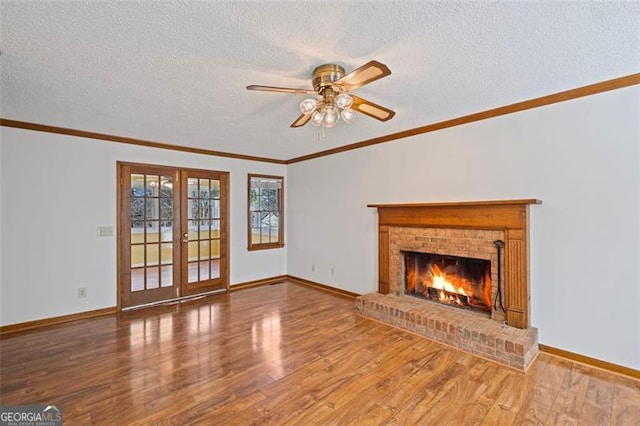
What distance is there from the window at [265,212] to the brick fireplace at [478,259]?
2.52 meters

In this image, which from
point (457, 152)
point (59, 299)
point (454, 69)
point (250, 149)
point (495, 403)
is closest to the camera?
point (495, 403)

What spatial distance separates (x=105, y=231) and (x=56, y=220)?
1.72ft

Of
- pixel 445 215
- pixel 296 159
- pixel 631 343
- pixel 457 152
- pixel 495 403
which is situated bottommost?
pixel 495 403

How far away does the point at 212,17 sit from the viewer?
5.40 feet

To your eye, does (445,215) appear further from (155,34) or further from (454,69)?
(155,34)

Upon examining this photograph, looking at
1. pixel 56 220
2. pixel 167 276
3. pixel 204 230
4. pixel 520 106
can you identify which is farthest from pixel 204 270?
pixel 520 106

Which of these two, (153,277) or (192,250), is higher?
(192,250)

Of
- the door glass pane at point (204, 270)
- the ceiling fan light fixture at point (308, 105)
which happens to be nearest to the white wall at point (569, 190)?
the ceiling fan light fixture at point (308, 105)

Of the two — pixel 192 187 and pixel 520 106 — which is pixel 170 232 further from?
pixel 520 106

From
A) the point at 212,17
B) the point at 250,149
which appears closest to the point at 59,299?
the point at 250,149

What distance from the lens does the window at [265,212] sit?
5578 millimetres

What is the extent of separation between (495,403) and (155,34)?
335 cm

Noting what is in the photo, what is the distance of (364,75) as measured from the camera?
6.16ft

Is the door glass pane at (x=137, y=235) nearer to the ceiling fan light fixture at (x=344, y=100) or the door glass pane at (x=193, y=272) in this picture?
the door glass pane at (x=193, y=272)
